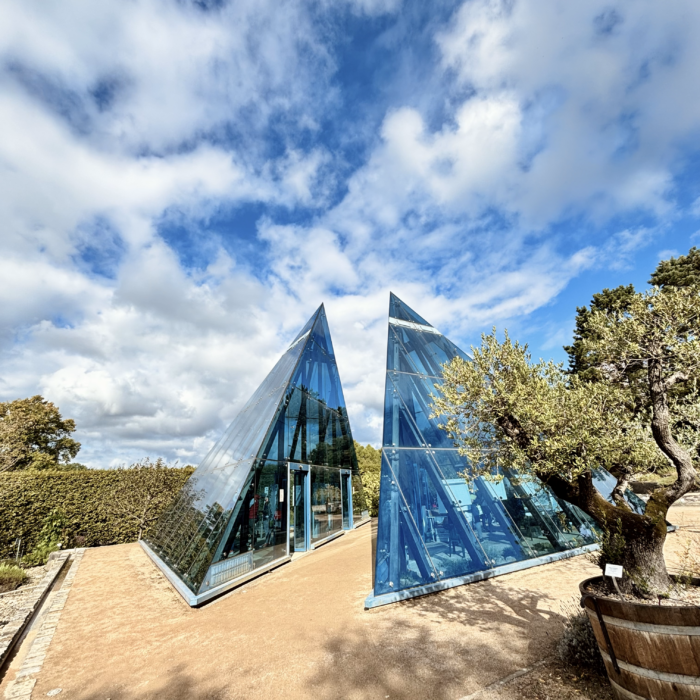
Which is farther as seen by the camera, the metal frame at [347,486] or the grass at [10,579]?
the metal frame at [347,486]

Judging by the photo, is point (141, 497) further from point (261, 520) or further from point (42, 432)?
point (42, 432)

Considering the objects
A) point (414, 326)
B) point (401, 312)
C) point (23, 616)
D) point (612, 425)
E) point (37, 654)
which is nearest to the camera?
point (612, 425)

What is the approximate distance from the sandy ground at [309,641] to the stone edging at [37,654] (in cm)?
13

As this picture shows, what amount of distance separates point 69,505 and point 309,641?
567 inches

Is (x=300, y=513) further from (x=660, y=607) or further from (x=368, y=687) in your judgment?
(x=660, y=607)

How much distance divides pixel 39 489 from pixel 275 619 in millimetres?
13143

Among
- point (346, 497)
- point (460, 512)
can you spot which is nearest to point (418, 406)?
point (460, 512)

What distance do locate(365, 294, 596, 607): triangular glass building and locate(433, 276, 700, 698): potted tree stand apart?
51.9 inches

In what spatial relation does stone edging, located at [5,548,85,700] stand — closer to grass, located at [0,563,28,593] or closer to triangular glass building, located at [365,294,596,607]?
grass, located at [0,563,28,593]

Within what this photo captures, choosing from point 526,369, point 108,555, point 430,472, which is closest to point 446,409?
point 526,369

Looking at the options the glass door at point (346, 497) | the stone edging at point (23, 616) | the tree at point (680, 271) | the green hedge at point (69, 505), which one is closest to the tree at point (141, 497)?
the green hedge at point (69, 505)

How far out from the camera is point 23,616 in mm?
6984

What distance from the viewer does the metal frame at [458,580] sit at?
21.8ft

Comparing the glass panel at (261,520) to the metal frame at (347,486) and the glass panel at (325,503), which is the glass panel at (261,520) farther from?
the metal frame at (347,486)
